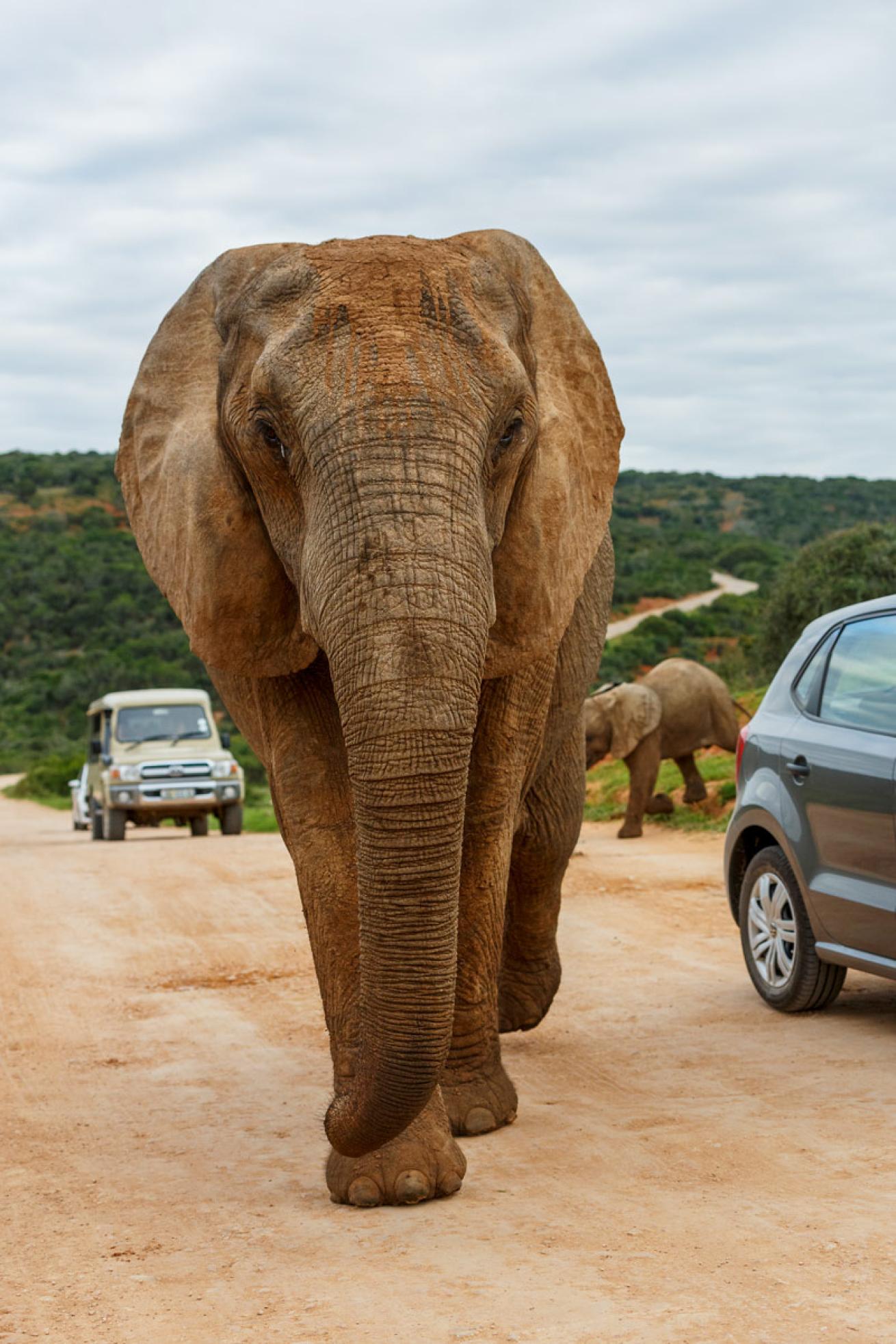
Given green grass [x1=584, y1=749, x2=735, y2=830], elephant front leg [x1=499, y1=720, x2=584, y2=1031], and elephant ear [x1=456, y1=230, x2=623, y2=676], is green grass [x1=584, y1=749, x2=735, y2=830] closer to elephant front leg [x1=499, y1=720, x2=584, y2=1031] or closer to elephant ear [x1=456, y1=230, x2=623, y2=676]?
elephant front leg [x1=499, y1=720, x2=584, y2=1031]

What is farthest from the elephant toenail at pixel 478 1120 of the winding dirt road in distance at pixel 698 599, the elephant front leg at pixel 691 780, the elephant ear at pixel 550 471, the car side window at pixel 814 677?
the winding dirt road in distance at pixel 698 599

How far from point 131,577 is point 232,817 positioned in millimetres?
45994

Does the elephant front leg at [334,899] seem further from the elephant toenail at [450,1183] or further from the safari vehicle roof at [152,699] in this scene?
the safari vehicle roof at [152,699]

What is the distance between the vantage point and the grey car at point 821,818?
7.41 meters

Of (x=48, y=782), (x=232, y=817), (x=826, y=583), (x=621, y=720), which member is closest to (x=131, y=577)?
(x=48, y=782)

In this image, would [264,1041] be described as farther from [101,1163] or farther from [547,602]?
[547,602]

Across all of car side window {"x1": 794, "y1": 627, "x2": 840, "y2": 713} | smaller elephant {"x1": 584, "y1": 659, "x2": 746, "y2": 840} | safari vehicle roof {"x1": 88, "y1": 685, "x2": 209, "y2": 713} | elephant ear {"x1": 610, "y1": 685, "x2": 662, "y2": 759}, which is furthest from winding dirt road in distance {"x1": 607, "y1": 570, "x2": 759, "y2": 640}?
car side window {"x1": 794, "y1": 627, "x2": 840, "y2": 713}

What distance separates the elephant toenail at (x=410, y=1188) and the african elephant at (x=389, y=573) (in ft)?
0.04

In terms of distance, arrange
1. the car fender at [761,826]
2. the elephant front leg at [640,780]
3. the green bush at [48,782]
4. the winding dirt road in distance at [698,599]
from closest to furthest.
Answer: the car fender at [761,826], the elephant front leg at [640,780], the green bush at [48,782], the winding dirt road in distance at [698,599]

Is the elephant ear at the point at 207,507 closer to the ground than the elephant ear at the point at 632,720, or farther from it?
farther from it

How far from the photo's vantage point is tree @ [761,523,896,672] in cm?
2902

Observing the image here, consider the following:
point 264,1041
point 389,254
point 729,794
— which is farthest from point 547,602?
point 729,794

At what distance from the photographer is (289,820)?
19.0ft

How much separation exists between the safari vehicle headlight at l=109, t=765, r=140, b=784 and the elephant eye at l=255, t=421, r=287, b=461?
19527 millimetres
